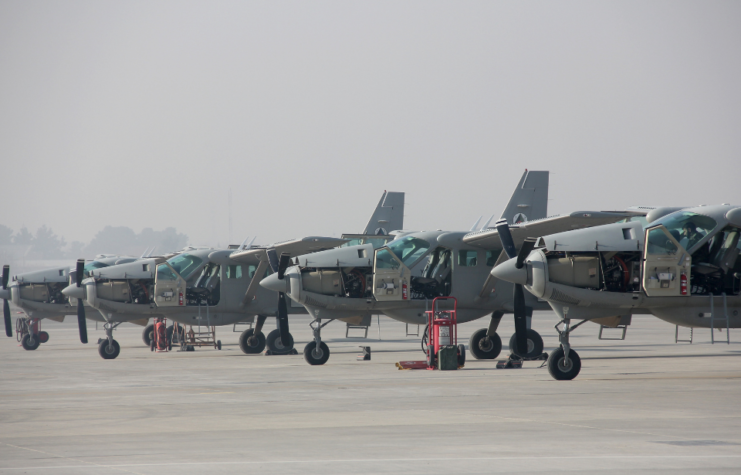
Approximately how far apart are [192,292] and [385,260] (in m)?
8.60

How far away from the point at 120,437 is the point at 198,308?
54.9ft

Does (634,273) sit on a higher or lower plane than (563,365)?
higher

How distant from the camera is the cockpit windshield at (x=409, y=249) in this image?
838 inches

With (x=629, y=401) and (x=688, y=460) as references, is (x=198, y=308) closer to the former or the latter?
(x=629, y=401)

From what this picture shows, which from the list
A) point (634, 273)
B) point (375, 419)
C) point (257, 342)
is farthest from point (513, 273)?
point (257, 342)

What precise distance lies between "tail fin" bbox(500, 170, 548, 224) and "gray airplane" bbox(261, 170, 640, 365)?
6.62 metres

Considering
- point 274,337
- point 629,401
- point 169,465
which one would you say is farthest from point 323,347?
point 169,465

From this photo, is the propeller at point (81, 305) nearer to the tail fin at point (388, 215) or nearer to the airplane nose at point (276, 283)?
the airplane nose at point (276, 283)

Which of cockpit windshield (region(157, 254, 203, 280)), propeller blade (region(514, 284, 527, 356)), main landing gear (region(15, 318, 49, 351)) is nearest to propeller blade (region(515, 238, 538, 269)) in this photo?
propeller blade (region(514, 284, 527, 356))

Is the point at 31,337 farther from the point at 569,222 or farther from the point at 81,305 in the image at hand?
the point at 569,222

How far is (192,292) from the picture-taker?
88.8 ft

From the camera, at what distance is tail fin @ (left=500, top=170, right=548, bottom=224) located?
28312 mm

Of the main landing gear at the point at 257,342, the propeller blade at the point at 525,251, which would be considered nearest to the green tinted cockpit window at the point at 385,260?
the main landing gear at the point at 257,342

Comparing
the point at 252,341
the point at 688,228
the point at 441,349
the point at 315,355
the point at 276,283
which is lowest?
the point at 252,341
